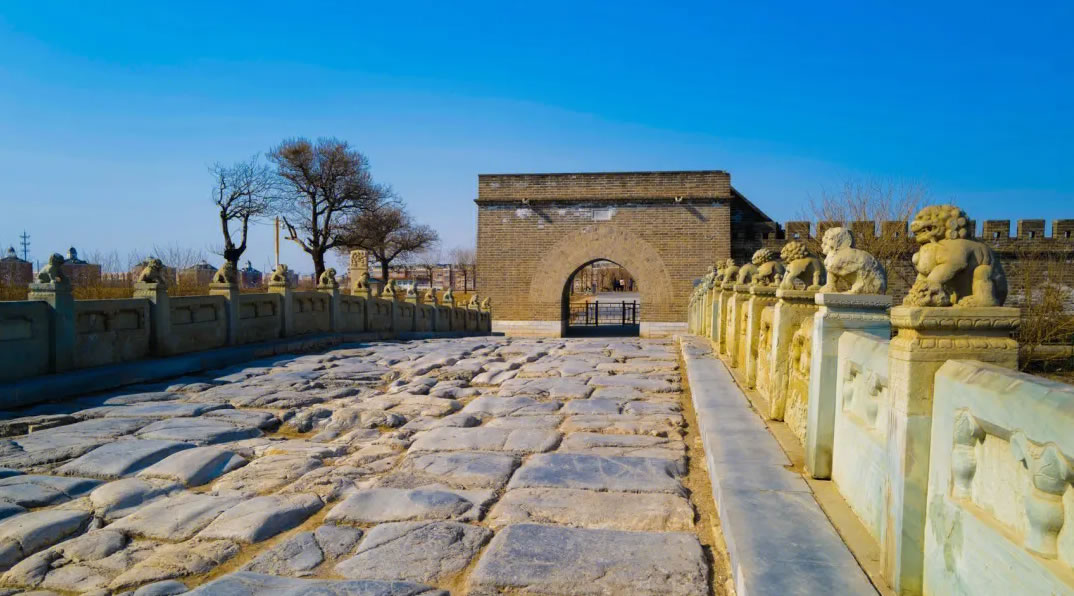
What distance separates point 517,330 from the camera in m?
22.0

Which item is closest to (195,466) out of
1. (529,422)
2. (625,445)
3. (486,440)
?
(486,440)

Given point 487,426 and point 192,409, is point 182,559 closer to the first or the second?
point 487,426

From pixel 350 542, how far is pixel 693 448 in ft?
8.29

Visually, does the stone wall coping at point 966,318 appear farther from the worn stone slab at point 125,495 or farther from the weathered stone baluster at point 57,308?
the weathered stone baluster at point 57,308

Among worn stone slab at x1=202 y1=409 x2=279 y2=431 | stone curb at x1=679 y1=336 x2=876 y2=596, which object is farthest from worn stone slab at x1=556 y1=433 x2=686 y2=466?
worn stone slab at x1=202 y1=409 x2=279 y2=431

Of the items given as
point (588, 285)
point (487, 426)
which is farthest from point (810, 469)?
point (588, 285)

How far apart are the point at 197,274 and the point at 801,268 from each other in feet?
61.8

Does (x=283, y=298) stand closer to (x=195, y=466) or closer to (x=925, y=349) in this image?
(x=195, y=466)

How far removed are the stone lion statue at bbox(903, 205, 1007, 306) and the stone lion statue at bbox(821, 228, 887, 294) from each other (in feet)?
3.01

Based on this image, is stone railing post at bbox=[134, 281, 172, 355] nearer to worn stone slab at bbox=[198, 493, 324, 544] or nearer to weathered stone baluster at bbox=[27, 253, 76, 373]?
weathered stone baluster at bbox=[27, 253, 76, 373]

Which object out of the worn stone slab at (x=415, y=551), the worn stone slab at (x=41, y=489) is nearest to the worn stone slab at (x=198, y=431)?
the worn stone slab at (x=41, y=489)

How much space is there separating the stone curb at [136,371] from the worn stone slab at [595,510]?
5.15 meters

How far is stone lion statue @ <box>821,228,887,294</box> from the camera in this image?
3.06m

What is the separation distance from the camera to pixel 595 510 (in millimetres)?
3219
